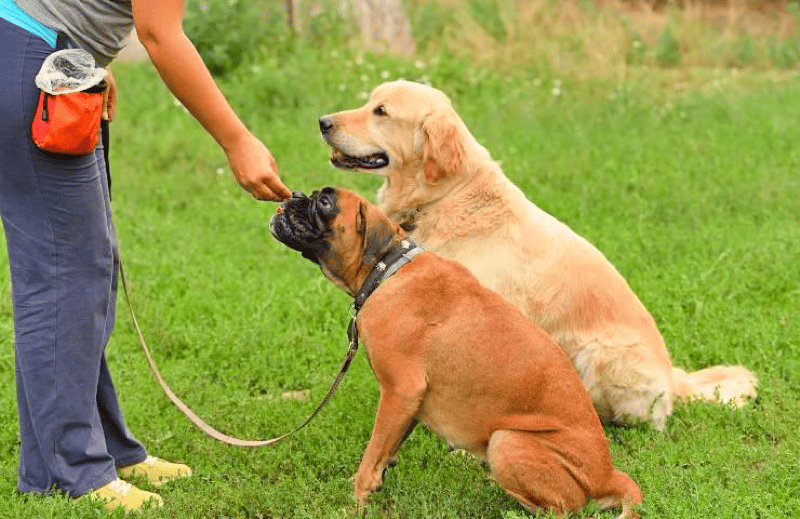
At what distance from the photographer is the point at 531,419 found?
402cm

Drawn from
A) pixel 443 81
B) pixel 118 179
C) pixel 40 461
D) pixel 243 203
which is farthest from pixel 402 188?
pixel 443 81

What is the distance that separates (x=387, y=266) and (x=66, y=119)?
1341 millimetres

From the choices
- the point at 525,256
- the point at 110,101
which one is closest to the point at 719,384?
the point at 525,256

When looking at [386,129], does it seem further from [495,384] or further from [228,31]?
[228,31]

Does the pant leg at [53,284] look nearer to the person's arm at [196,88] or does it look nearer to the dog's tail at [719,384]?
the person's arm at [196,88]

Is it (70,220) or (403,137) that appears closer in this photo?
(70,220)

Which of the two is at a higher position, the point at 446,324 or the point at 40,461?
the point at 446,324

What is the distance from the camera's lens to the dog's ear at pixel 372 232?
423 centimetres

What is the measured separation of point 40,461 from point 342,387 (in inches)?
69.9

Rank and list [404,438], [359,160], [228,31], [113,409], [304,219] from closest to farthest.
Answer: [304,219] → [404,438] → [113,409] → [359,160] → [228,31]

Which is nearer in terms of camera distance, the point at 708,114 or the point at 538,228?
the point at 538,228

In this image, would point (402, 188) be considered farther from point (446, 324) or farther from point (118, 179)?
point (118, 179)

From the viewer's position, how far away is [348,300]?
673cm

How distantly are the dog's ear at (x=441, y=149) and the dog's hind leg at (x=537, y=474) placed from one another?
160 centimetres
